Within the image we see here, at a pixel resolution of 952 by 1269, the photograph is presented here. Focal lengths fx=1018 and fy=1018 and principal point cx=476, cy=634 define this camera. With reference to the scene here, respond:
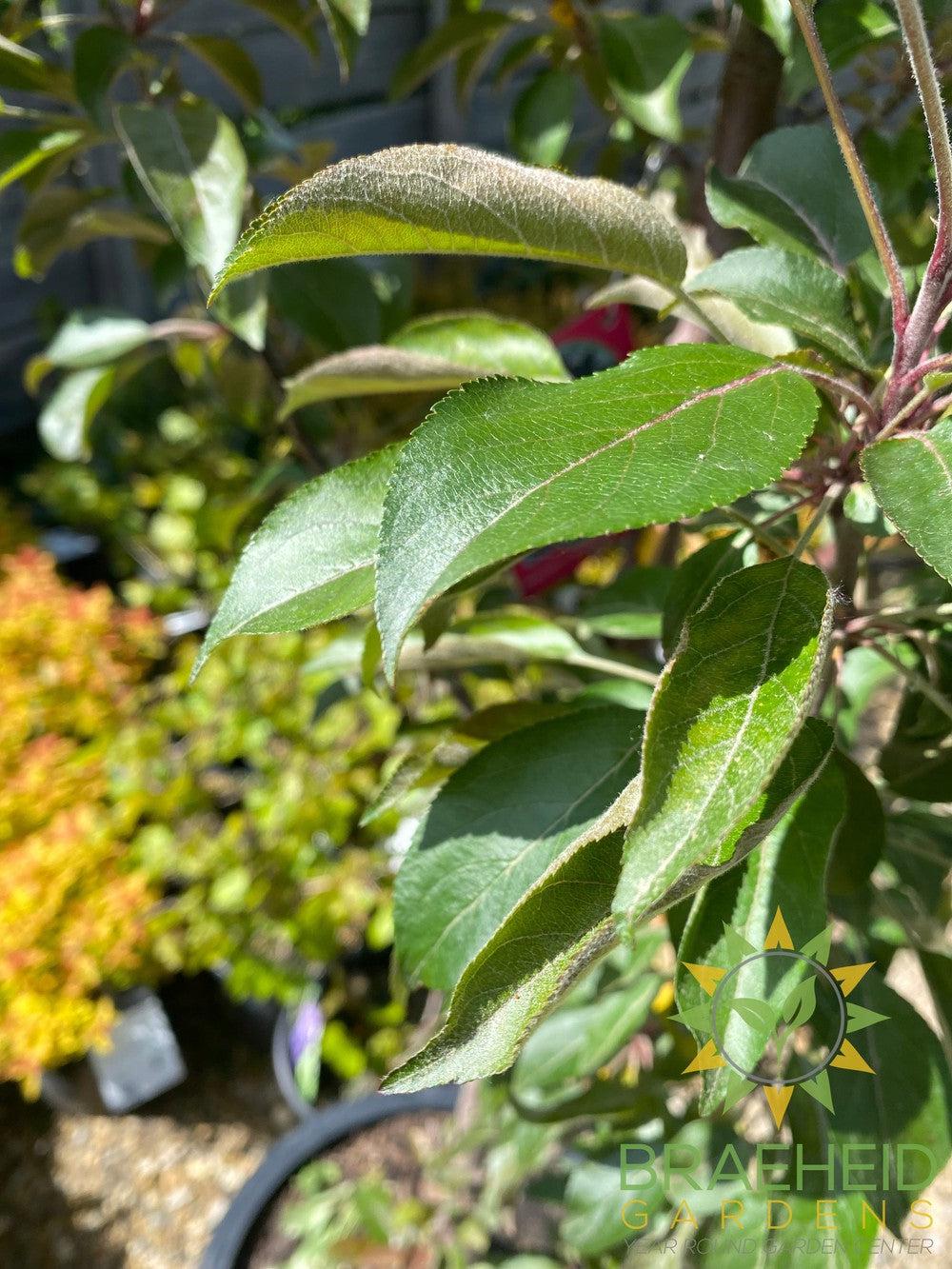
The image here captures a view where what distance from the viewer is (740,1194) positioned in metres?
0.86

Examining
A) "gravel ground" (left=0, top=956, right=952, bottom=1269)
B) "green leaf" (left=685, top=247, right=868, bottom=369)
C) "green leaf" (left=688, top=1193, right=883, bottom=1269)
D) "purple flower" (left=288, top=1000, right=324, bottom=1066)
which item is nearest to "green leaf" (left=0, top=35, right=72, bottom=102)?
"green leaf" (left=685, top=247, right=868, bottom=369)

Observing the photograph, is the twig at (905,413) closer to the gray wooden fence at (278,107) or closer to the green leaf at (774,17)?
the green leaf at (774,17)

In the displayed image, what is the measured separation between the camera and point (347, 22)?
90cm

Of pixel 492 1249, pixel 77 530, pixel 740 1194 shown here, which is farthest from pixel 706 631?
pixel 77 530

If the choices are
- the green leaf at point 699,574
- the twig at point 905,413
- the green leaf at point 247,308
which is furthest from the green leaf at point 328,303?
the twig at point 905,413

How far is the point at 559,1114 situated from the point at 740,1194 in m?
0.17

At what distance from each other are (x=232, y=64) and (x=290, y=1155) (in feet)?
4.86

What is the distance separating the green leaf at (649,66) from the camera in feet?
3.15

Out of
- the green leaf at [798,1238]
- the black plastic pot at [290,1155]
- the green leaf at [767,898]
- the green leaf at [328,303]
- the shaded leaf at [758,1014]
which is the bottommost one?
the black plastic pot at [290,1155]

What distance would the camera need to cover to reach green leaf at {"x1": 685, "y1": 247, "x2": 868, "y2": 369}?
1.92 ft

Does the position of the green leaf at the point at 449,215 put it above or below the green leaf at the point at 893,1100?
above

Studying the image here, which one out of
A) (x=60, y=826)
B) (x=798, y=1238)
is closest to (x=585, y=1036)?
(x=798, y=1238)

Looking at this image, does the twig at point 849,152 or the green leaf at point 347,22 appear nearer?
the twig at point 849,152

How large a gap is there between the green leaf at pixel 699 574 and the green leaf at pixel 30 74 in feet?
2.65
